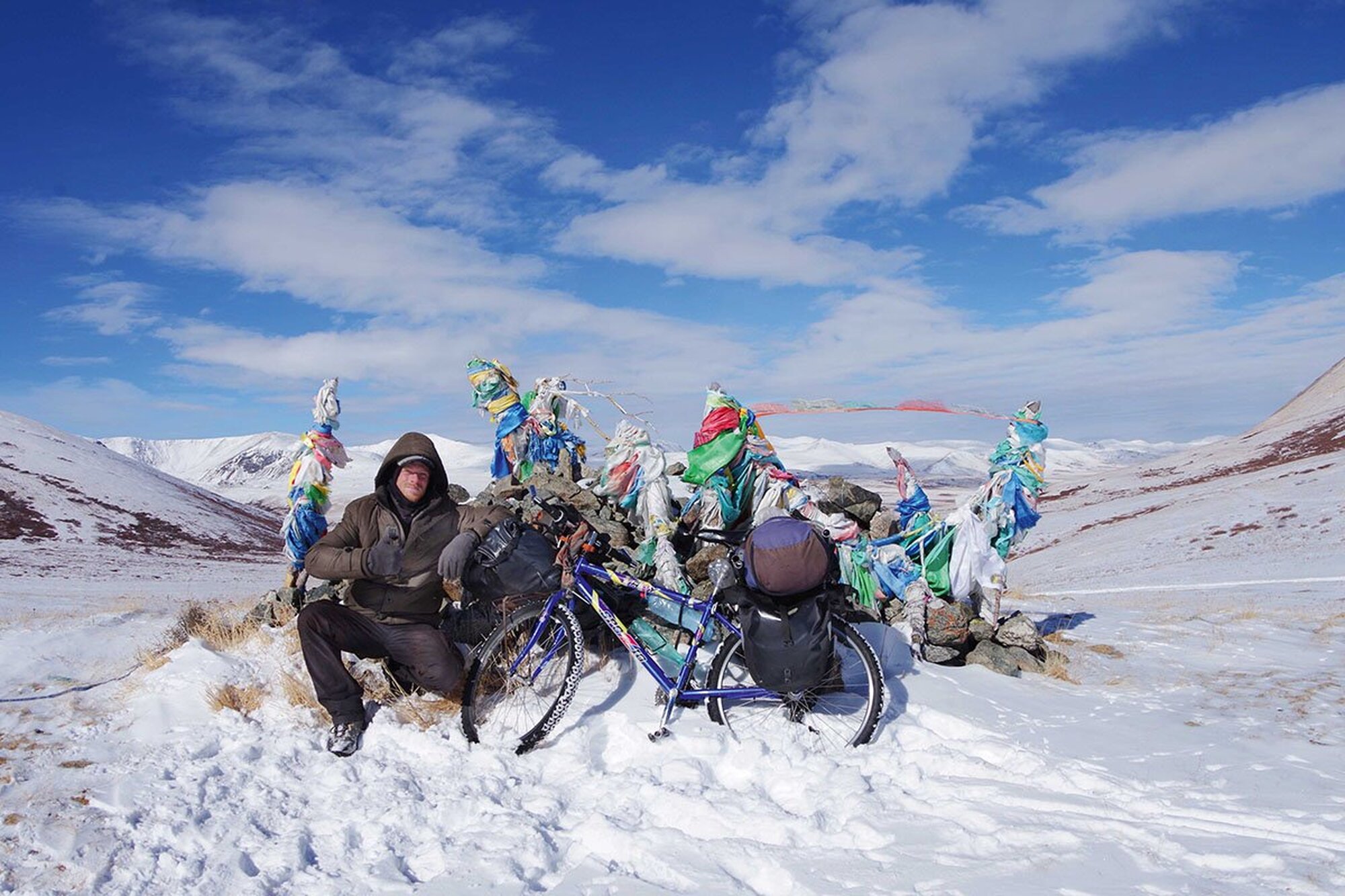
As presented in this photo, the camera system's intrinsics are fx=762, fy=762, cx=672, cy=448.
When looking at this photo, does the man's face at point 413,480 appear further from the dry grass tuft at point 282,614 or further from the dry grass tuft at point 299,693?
the dry grass tuft at point 282,614

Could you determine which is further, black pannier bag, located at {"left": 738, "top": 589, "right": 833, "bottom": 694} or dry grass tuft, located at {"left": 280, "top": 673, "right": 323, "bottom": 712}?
dry grass tuft, located at {"left": 280, "top": 673, "right": 323, "bottom": 712}

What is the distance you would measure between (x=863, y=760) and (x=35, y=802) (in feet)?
15.3

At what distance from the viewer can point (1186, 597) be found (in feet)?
45.0

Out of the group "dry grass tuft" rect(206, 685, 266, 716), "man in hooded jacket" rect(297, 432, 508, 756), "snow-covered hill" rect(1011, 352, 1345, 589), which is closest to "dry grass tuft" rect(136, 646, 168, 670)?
"dry grass tuft" rect(206, 685, 266, 716)

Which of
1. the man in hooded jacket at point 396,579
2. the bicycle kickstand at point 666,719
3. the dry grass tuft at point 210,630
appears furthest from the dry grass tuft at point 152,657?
the bicycle kickstand at point 666,719

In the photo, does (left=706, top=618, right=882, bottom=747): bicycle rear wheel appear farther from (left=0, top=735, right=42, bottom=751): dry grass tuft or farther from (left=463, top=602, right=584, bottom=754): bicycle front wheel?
(left=0, top=735, right=42, bottom=751): dry grass tuft

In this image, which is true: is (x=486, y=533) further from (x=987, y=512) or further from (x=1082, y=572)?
(x=1082, y=572)

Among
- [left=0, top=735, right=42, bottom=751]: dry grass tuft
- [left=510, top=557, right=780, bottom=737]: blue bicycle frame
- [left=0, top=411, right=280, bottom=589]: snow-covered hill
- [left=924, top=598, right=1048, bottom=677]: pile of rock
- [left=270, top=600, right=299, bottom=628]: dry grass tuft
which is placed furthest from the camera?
[left=0, top=411, right=280, bottom=589]: snow-covered hill

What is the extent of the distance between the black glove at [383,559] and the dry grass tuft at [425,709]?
1060 millimetres

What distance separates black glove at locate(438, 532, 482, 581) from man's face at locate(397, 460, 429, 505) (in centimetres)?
→ 51

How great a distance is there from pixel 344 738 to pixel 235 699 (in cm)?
111

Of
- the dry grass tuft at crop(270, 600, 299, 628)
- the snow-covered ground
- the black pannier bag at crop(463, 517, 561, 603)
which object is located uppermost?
the black pannier bag at crop(463, 517, 561, 603)

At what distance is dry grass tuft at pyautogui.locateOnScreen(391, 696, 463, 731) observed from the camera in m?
5.20

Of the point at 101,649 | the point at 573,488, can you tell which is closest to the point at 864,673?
the point at 573,488
